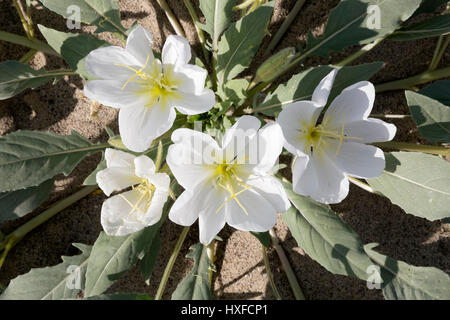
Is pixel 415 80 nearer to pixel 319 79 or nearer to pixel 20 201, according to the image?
pixel 319 79

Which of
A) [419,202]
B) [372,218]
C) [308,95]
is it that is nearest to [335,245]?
[419,202]

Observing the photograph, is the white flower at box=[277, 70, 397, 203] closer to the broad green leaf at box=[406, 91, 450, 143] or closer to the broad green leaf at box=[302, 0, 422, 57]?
the broad green leaf at box=[406, 91, 450, 143]

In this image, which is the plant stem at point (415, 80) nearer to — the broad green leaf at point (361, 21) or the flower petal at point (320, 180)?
the broad green leaf at point (361, 21)

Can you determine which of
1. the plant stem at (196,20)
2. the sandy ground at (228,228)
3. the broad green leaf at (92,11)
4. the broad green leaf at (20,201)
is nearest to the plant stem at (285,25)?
the sandy ground at (228,228)

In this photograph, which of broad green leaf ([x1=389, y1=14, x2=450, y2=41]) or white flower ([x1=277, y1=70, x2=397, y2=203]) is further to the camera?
broad green leaf ([x1=389, y1=14, x2=450, y2=41])

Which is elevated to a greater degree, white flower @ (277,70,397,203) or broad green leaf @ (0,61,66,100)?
white flower @ (277,70,397,203)

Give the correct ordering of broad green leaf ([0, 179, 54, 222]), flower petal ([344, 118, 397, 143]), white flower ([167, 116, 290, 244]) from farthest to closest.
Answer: broad green leaf ([0, 179, 54, 222])
flower petal ([344, 118, 397, 143])
white flower ([167, 116, 290, 244])

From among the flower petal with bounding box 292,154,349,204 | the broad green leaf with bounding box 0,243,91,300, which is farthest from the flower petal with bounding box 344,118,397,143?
the broad green leaf with bounding box 0,243,91,300
